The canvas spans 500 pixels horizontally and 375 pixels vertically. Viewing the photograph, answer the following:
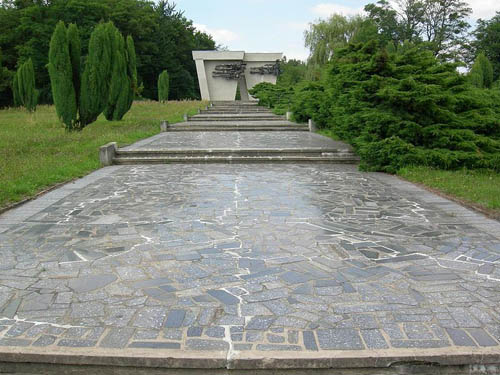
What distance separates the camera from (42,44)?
4050cm

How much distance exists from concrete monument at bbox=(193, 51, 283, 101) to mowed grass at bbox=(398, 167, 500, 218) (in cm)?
3121

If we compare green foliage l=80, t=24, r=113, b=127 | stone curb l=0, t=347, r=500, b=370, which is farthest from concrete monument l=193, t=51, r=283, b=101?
stone curb l=0, t=347, r=500, b=370

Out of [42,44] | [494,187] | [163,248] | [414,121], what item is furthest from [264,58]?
[163,248]

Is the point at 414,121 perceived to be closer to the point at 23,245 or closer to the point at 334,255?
the point at 334,255

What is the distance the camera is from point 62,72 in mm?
14633

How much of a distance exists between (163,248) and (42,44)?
4308 cm

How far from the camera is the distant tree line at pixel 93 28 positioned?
132 feet

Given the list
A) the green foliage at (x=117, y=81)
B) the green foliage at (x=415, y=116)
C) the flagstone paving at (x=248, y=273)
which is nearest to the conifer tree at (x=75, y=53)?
the green foliage at (x=117, y=81)

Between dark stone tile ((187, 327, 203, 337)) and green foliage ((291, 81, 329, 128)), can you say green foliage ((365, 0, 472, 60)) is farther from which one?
dark stone tile ((187, 327, 203, 337))

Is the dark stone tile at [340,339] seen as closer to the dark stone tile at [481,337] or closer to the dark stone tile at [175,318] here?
the dark stone tile at [481,337]

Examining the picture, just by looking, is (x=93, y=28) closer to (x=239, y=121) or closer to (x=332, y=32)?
(x=332, y=32)

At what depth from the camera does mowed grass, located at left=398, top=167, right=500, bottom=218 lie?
20.7 ft

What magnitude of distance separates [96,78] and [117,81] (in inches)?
98.5

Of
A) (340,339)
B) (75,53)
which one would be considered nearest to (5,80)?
(75,53)
